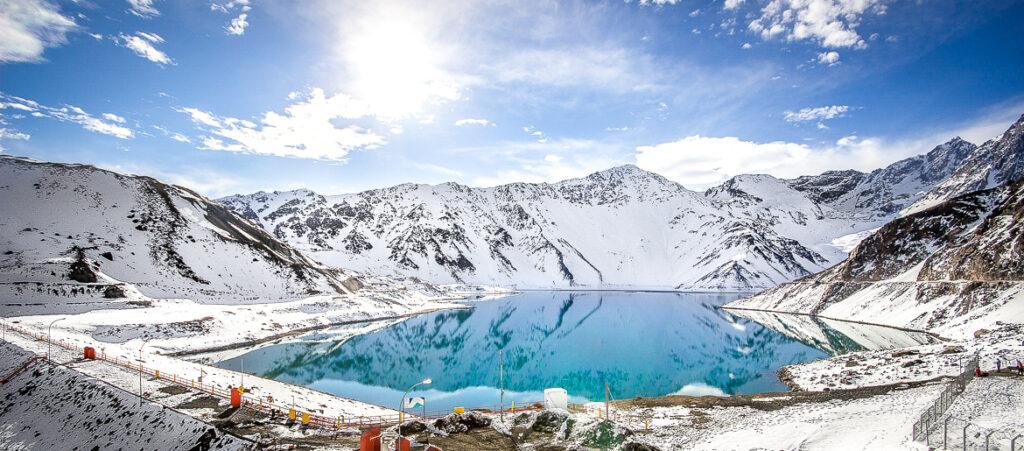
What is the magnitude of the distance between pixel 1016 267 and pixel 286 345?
10496cm

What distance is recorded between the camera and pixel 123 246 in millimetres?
83438

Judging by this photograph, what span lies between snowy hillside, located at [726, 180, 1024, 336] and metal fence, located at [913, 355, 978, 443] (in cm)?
2861

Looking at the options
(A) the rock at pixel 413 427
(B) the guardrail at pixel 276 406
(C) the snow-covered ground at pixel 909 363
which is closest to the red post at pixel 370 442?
(B) the guardrail at pixel 276 406

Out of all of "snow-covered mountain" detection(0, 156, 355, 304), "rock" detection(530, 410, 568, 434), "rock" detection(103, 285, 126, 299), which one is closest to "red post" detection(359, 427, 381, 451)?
"rock" detection(530, 410, 568, 434)

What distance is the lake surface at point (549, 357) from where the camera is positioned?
157 ft

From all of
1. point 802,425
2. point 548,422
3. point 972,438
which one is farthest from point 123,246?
point 972,438

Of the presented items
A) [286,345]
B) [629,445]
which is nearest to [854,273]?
[629,445]

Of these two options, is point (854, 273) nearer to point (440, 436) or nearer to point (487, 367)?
point (487, 367)

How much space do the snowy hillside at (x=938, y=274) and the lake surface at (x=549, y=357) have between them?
24.4 feet

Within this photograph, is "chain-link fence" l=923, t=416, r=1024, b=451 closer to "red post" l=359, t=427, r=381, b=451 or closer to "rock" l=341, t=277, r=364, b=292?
"red post" l=359, t=427, r=381, b=451

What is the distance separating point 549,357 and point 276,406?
40399mm

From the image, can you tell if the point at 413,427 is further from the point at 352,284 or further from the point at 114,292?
the point at 352,284

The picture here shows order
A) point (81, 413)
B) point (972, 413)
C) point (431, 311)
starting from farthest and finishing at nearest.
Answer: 1. point (431, 311)
2. point (81, 413)
3. point (972, 413)

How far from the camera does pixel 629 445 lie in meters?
21.8
